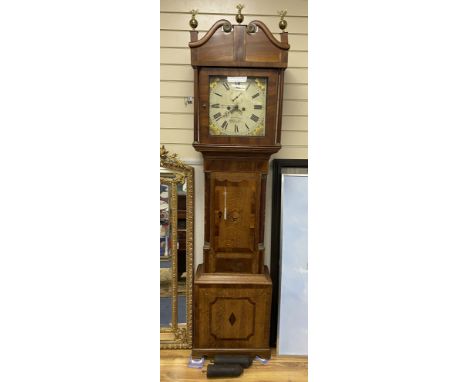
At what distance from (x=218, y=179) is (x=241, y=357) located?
3.43 ft

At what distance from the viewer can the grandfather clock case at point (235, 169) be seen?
186 centimetres

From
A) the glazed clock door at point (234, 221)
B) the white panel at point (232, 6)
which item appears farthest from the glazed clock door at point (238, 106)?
the white panel at point (232, 6)

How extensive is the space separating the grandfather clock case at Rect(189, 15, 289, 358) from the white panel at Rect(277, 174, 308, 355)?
168mm

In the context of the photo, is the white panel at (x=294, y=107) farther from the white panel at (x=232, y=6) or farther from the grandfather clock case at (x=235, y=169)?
the white panel at (x=232, y=6)

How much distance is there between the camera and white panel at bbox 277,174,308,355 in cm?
212

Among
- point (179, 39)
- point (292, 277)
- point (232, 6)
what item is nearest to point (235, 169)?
point (292, 277)

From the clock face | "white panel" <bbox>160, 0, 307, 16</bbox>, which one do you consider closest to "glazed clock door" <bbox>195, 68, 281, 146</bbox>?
the clock face

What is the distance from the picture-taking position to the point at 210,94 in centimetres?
191

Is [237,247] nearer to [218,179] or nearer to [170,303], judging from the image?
[218,179]

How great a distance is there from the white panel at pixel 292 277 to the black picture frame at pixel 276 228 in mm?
46
